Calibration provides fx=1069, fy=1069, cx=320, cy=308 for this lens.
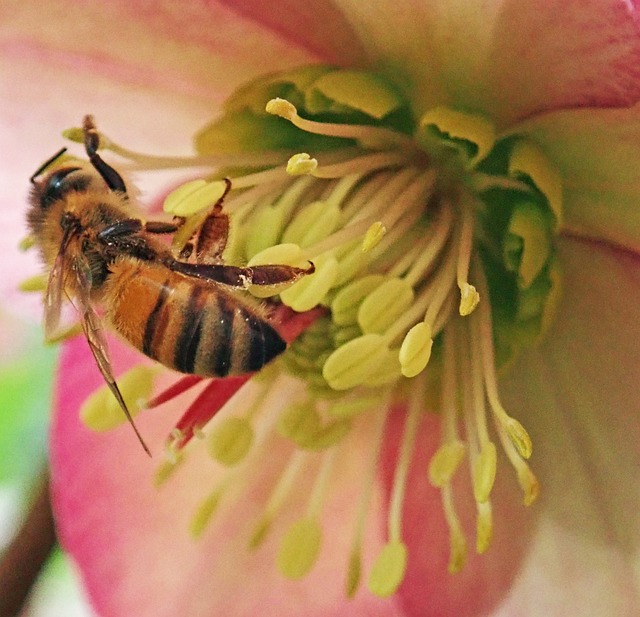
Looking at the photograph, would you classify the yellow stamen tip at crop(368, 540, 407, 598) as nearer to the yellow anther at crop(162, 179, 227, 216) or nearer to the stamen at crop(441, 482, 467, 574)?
the stamen at crop(441, 482, 467, 574)

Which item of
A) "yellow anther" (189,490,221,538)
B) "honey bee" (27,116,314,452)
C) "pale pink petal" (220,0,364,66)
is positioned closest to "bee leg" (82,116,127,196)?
"honey bee" (27,116,314,452)

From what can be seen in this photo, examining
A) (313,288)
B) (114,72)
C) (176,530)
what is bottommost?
(176,530)

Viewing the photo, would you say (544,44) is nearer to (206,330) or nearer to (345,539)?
(206,330)

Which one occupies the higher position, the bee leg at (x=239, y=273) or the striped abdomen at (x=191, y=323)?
the bee leg at (x=239, y=273)

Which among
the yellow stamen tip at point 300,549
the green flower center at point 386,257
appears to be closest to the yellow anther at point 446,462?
the green flower center at point 386,257

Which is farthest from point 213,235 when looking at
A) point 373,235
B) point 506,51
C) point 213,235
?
point 506,51

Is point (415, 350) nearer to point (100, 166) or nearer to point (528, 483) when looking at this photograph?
point (528, 483)

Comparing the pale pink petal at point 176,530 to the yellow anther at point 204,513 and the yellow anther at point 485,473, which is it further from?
the yellow anther at point 485,473

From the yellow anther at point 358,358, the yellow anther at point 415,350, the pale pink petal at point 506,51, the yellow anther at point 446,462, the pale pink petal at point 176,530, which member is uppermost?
the pale pink petal at point 506,51
